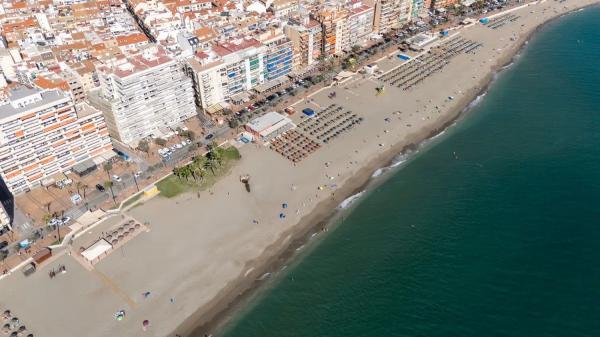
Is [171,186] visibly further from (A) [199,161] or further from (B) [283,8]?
(B) [283,8]

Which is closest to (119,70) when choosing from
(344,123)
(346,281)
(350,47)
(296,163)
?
(296,163)

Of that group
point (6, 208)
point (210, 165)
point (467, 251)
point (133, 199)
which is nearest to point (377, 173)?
point (467, 251)

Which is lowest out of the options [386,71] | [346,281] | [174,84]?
[346,281]

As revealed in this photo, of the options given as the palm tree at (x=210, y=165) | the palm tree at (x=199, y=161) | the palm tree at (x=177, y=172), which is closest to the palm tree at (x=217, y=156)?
the palm tree at (x=210, y=165)

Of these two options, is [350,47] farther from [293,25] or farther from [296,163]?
[296,163]

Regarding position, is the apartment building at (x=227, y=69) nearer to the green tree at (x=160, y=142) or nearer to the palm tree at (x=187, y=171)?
the green tree at (x=160, y=142)

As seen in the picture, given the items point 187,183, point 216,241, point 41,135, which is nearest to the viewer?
point 216,241

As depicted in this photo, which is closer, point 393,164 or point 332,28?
point 393,164
